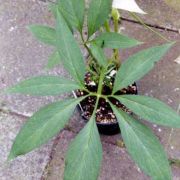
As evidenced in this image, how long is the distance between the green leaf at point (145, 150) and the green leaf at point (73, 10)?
300 millimetres

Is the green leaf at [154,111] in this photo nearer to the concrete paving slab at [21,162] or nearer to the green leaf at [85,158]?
the green leaf at [85,158]

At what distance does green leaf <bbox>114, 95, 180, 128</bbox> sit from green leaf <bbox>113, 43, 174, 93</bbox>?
2.1 inches

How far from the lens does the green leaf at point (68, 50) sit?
1.07m

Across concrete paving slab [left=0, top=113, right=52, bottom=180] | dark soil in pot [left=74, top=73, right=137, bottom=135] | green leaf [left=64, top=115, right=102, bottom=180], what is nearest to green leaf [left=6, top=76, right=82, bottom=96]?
green leaf [left=64, top=115, right=102, bottom=180]

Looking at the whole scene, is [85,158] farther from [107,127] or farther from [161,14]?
[161,14]

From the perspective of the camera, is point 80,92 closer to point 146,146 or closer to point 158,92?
point 158,92

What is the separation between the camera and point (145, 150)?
104 centimetres

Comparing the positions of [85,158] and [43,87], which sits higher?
[43,87]

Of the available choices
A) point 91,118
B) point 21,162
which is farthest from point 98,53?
point 21,162

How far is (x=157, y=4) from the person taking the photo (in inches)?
77.7

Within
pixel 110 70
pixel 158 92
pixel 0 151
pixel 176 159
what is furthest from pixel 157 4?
pixel 0 151

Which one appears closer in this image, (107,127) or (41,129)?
(41,129)

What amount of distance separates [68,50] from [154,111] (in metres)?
0.27

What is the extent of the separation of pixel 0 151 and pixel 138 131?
771 millimetres
